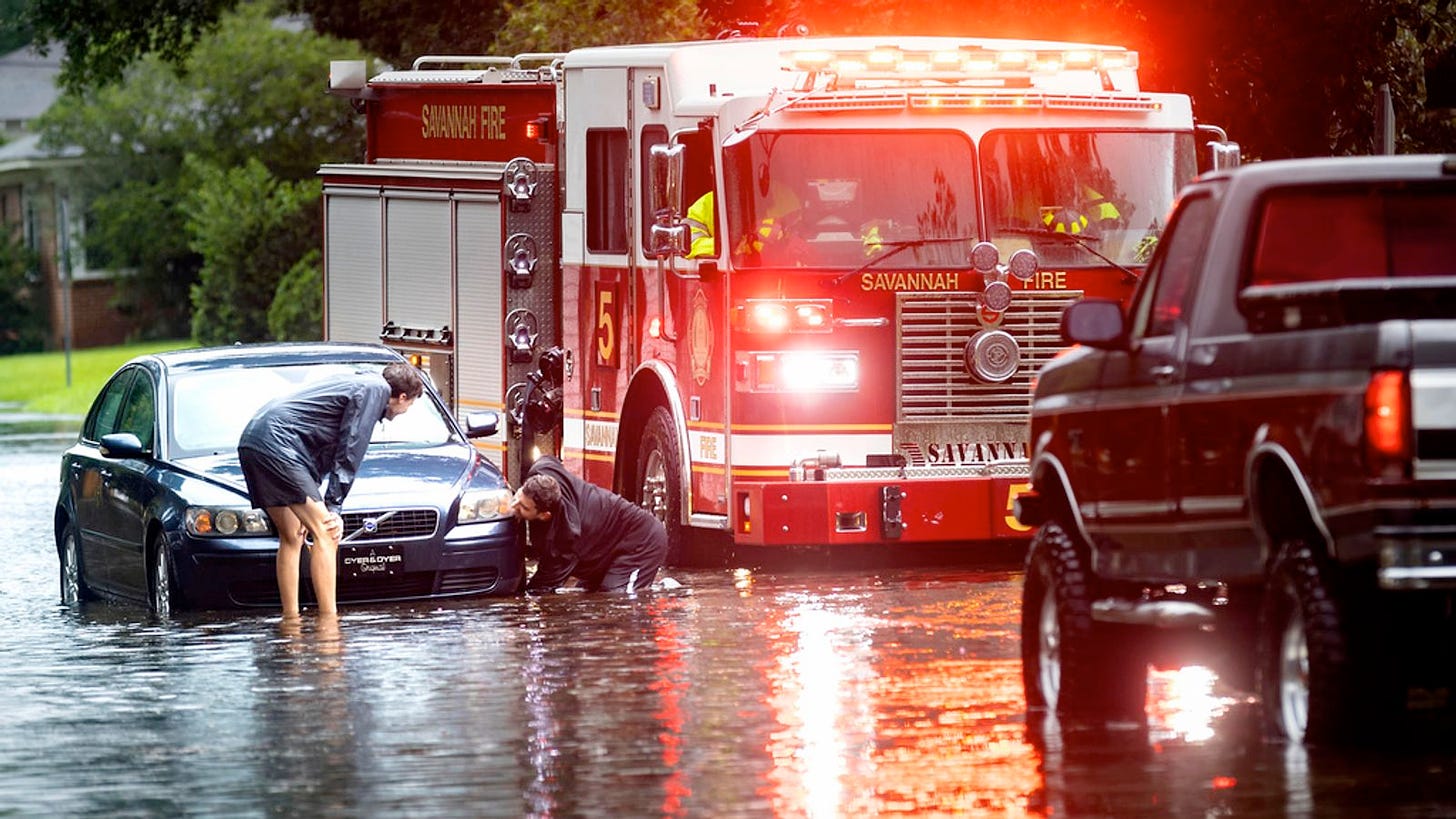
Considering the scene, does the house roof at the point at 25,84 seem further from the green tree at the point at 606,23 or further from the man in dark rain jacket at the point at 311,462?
the man in dark rain jacket at the point at 311,462

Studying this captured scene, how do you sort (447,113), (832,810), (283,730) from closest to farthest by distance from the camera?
(832,810), (283,730), (447,113)

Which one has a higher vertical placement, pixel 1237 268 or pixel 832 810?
pixel 1237 268

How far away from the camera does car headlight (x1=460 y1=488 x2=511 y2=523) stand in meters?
16.7

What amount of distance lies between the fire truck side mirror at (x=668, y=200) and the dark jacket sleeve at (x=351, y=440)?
2154 mm

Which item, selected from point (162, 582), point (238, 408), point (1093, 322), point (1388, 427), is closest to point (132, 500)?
point (162, 582)

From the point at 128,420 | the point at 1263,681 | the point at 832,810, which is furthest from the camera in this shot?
the point at 128,420

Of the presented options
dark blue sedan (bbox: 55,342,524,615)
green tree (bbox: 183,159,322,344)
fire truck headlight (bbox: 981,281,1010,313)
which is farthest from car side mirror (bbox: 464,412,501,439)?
green tree (bbox: 183,159,322,344)

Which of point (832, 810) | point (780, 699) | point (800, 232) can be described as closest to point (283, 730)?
point (780, 699)

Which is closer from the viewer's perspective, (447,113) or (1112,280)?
(1112,280)

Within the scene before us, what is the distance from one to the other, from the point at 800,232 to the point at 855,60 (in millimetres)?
1032

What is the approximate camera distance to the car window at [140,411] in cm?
1730

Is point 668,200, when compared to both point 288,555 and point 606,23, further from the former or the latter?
point 606,23

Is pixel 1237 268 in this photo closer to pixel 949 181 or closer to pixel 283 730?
pixel 283 730

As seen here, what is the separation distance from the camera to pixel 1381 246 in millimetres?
10562
